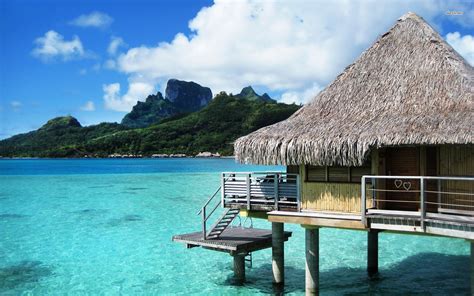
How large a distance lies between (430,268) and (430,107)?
8.37 m

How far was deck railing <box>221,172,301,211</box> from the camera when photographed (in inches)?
467

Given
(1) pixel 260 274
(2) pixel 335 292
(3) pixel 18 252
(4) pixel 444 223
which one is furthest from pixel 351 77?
(3) pixel 18 252

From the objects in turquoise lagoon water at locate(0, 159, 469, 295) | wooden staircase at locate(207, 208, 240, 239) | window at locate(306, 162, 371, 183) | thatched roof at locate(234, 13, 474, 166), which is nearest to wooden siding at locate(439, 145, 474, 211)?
thatched roof at locate(234, 13, 474, 166)

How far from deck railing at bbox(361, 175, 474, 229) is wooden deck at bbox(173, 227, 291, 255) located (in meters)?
4.15

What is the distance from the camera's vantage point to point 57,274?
17.2 m

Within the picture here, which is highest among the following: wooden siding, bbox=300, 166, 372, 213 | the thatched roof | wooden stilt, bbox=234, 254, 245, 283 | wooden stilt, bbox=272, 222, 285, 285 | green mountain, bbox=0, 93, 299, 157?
green mountain, bbox=0, 93, 299, 157

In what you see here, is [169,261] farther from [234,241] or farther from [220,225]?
[234,241]

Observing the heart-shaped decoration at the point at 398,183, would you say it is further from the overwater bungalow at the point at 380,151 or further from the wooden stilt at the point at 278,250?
the wooden stilt at the point at 278,250

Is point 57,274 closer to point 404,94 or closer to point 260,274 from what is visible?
point 260,274

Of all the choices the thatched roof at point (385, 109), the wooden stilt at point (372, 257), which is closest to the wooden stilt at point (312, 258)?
the thatched roof at point (385, 109)

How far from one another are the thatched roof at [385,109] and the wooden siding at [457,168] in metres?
0.85

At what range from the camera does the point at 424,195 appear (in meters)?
9.39

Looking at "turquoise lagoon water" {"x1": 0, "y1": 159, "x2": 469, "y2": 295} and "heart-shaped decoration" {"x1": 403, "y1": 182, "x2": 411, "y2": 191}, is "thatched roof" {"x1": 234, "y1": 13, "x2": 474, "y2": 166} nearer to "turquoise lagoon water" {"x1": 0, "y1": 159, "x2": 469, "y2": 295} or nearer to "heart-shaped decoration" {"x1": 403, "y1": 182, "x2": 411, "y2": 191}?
"heart-shaped decoration" {"x1": 403, "y1": 182, "x2": 411, "y2": 191}

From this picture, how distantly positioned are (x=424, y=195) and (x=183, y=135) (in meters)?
138
